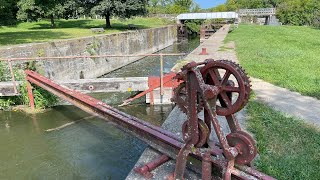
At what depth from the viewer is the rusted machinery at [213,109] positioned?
287 cm

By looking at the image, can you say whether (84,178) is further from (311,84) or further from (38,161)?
(311,84)

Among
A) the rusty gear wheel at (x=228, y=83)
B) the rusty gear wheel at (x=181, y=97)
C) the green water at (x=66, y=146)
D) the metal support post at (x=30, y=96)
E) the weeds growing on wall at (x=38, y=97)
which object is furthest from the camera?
the weeds growing on wall at (x=38, y=97)

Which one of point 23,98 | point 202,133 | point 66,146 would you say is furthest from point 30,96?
point 202,133

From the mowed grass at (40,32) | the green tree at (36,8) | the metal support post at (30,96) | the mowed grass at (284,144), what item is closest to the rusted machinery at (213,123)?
the mowed grass at (284,144)

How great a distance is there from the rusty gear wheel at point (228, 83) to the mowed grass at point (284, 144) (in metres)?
1.12

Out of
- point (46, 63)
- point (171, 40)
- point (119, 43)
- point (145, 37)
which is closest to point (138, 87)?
point (46, 63)

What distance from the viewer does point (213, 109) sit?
2.98 meters

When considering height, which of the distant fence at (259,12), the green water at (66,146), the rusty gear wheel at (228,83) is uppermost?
the distant fence at (259,12)

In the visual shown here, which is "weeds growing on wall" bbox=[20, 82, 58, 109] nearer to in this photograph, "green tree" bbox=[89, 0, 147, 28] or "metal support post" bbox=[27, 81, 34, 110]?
"metal support post" bbox=[27, 81, 34, 110]

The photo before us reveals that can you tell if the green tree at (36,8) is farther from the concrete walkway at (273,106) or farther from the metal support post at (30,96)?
the concrete walkway at (273,106)

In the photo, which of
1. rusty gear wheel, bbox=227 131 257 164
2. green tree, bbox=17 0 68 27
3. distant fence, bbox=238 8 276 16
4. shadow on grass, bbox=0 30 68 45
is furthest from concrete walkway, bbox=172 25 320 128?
distant fence, bbox=238 8 276 16

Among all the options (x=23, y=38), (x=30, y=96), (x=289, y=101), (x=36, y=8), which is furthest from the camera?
(x=36, y=8)

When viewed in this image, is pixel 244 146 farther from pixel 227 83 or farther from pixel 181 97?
pixel 181 97

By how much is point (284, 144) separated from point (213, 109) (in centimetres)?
191
